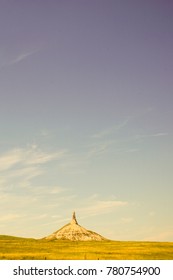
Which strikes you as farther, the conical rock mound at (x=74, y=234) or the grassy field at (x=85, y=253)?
the conical rock mound at (x=74, y=234)

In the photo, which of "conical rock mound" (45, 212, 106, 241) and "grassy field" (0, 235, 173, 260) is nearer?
"grassy field" (0, 235, 173, 260)

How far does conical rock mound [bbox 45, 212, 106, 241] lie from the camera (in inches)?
3536

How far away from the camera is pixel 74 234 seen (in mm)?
90750

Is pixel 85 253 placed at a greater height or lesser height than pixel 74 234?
lesser

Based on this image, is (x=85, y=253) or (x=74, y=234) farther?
(x=74, y=234)

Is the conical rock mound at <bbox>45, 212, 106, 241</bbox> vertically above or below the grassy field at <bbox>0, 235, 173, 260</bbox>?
above

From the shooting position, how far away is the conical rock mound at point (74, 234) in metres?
89.8

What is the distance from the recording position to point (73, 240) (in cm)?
8775

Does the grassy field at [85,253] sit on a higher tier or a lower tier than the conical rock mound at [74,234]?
lower
